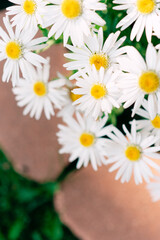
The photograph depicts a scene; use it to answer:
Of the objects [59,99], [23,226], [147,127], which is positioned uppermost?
[59,99]

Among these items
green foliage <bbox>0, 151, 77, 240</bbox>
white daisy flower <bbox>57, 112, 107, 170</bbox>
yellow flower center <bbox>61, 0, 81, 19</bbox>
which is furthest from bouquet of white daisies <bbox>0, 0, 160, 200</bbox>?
green foliage <bbox>0, 151, 77, 240</bbox>

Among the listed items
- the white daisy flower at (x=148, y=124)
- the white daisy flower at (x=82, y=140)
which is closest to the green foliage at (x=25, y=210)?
the white daisy flower at (x=82, y=140)

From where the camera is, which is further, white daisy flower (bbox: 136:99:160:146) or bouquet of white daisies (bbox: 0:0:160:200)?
white daisy flower (bbox: 136:99:160:146)

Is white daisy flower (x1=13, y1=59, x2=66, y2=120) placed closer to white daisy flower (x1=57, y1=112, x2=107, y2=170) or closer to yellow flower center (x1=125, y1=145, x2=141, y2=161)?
white daisy flower (x1=57, y1=112, x2=107, y2=170)

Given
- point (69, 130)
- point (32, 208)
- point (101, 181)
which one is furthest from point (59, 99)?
point (32, 208)

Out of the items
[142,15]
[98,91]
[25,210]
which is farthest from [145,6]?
[25,210]

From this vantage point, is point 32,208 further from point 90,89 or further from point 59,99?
point 90,89
